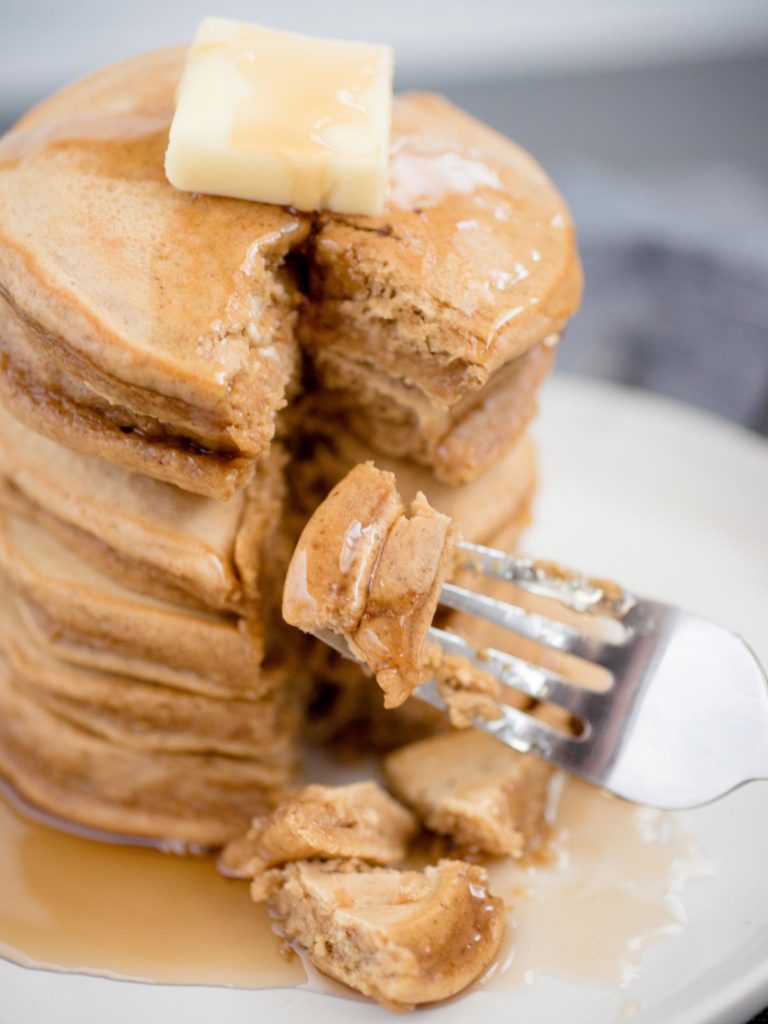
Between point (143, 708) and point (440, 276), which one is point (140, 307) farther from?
point (143, 708)

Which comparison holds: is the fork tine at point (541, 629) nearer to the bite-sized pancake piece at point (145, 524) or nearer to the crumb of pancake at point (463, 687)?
the crumb of pancake at point (463, 687)

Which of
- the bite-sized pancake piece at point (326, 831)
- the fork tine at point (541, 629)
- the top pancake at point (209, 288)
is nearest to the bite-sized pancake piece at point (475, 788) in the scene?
the bite-sized pancake piece at point (326, 831)

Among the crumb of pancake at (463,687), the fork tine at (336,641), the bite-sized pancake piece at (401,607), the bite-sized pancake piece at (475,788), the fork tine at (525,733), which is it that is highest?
the bite-sized pancake piece at (401,607)

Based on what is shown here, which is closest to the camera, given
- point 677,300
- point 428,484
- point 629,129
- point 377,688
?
point 428,484

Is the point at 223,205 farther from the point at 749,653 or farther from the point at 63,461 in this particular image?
the point at 749,653

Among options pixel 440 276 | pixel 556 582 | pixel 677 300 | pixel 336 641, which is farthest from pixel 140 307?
pixel 677 300
